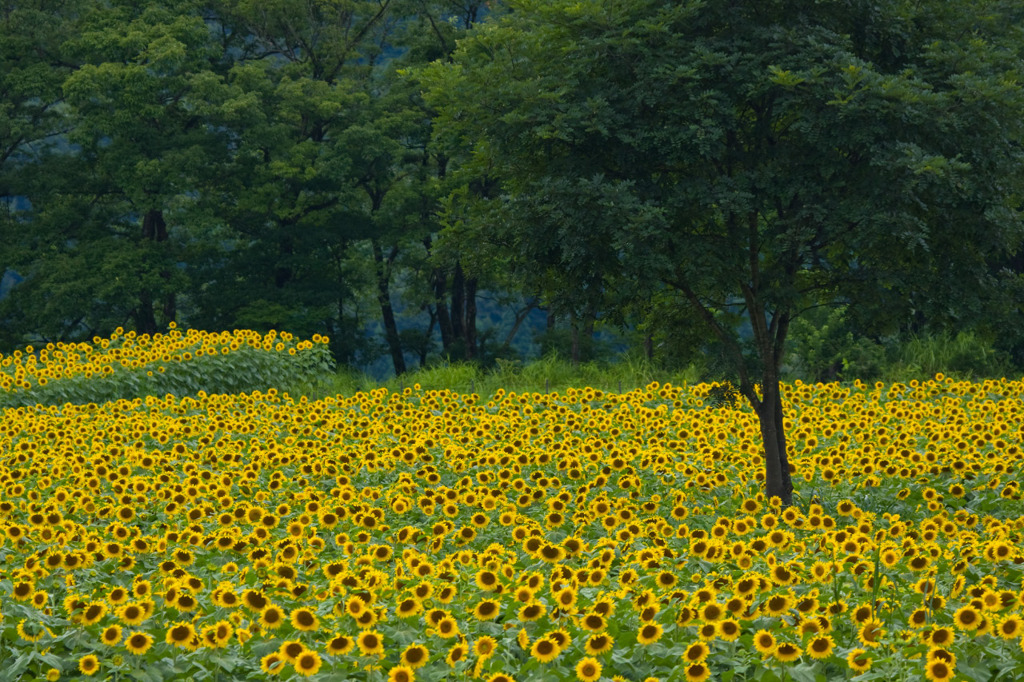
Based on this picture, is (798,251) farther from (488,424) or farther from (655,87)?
(488,424)

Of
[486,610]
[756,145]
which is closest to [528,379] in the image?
[756,145]

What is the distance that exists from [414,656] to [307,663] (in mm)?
432

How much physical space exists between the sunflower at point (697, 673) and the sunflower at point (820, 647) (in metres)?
0.49

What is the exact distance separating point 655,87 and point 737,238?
4.41 ft

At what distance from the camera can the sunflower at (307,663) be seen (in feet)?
13.6

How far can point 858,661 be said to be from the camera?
4277 millimetres

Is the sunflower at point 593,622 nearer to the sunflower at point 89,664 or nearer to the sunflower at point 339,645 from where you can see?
the sunflower at point 339,645

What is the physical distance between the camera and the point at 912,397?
13320mm

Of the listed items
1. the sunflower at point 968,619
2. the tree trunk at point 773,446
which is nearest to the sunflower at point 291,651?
the sunflower at point 968,619

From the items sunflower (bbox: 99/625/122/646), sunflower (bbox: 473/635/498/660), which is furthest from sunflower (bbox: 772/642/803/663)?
sunflower (bbox: 99/625/122/646)

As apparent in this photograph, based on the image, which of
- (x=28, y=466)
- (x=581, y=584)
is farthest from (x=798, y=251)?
(x=28, y=466)

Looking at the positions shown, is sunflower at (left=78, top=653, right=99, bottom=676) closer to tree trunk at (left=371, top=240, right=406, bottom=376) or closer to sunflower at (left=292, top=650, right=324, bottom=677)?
sunflower at (left=292, top=650, right=324, bottom=677)

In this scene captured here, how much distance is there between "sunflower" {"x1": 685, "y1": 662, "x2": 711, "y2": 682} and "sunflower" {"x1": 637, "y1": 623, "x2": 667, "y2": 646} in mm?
270

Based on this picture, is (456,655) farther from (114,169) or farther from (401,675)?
(114,169)
